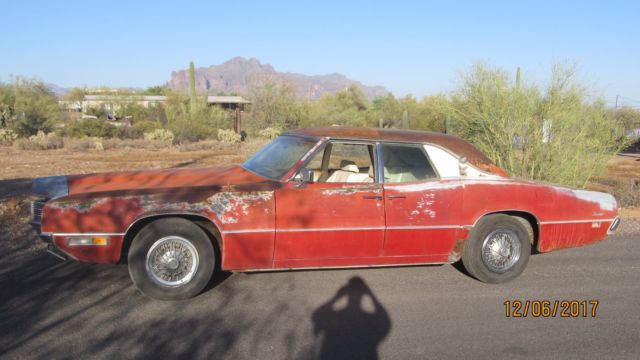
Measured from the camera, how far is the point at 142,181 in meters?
5.16

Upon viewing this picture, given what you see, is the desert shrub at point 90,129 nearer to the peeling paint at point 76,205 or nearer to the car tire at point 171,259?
the peeling paint at point 76,205

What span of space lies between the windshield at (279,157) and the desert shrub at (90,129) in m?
28.2

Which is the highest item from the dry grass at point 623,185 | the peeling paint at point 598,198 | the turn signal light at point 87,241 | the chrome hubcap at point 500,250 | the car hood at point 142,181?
the car hood at point 142,181

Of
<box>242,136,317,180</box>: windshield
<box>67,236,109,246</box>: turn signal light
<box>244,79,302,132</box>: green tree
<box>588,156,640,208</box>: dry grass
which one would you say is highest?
<box>244,79,302,132</box>: green tree

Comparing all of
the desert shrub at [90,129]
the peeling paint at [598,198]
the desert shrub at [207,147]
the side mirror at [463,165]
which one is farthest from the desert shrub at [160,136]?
the peeling paint at [598,198]

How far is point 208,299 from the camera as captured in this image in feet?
16.0

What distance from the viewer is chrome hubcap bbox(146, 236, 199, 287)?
187 inches

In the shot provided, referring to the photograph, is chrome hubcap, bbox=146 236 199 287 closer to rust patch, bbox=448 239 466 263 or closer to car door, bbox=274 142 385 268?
car door, bbox=274 142 385 268

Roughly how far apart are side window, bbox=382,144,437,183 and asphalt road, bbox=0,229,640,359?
1118 millimetres

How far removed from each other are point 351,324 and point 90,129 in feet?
101

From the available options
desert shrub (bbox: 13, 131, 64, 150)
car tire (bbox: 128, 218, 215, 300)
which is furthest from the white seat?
desert shrub (bbox: 13, 131, 64, 150)

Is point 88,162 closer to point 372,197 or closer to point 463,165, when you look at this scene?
point 372,197

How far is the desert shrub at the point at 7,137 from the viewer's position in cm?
2688

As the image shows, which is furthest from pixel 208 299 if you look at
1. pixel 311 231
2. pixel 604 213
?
pixel 604 213
